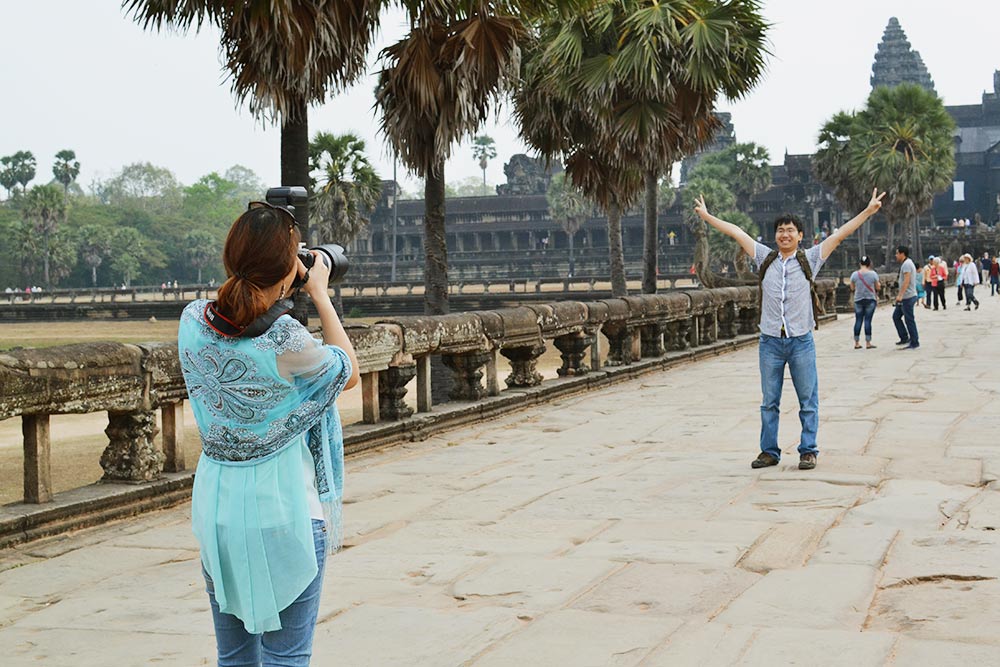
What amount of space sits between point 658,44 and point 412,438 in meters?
9.94

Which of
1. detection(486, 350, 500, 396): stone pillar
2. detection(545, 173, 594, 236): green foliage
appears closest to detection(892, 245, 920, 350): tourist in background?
detection(486, 350, 500, 396): stone pillar

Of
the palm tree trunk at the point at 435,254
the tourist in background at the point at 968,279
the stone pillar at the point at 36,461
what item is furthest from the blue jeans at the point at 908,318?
the stone pillar at the point at 36,461

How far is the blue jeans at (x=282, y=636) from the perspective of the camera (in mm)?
2791

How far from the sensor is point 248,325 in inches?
110

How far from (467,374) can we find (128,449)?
407 cm

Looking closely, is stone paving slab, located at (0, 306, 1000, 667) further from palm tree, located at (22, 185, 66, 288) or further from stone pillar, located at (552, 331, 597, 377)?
palm tree, located at (22, 185, 66, 288)

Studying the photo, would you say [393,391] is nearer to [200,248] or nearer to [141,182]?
[200,248]

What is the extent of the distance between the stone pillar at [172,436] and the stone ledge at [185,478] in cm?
9

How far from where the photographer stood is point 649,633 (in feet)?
13.3

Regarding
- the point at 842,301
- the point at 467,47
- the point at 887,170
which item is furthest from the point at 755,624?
the point at 887,170

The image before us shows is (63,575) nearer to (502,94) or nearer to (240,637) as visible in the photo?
(240,637)

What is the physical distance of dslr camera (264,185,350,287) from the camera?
117 inches

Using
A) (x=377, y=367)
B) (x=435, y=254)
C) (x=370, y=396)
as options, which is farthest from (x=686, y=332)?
(x=377, y=367)

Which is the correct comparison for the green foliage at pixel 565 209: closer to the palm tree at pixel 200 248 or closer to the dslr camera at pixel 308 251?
the palm tree at pixel 200 248
